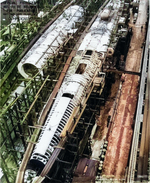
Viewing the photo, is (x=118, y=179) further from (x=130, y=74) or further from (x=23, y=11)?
(x=23, y=11)

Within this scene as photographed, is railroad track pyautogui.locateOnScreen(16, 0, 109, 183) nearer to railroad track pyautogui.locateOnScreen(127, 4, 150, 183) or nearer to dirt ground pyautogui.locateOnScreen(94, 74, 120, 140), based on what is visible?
dirt ground pyautogui.locateOnScreen(94, 74, 120, 140)

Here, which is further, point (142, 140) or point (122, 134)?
point (122, 134)

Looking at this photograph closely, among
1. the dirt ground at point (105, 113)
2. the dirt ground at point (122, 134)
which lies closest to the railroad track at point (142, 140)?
the dirt ground at point (122, 134)

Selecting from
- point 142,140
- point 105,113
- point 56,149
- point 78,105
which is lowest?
point 56,149

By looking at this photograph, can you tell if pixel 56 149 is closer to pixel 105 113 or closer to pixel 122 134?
pixel 122 134

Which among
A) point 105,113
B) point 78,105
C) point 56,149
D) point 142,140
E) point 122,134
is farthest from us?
point 105,113

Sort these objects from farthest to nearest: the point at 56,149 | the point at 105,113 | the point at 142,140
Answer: the point at 105,113 → the point at 56,149 → the point at 142,140

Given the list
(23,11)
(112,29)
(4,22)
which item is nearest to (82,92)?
(112,29)

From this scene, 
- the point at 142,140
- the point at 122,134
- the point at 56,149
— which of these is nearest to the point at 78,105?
the point at 56,149
